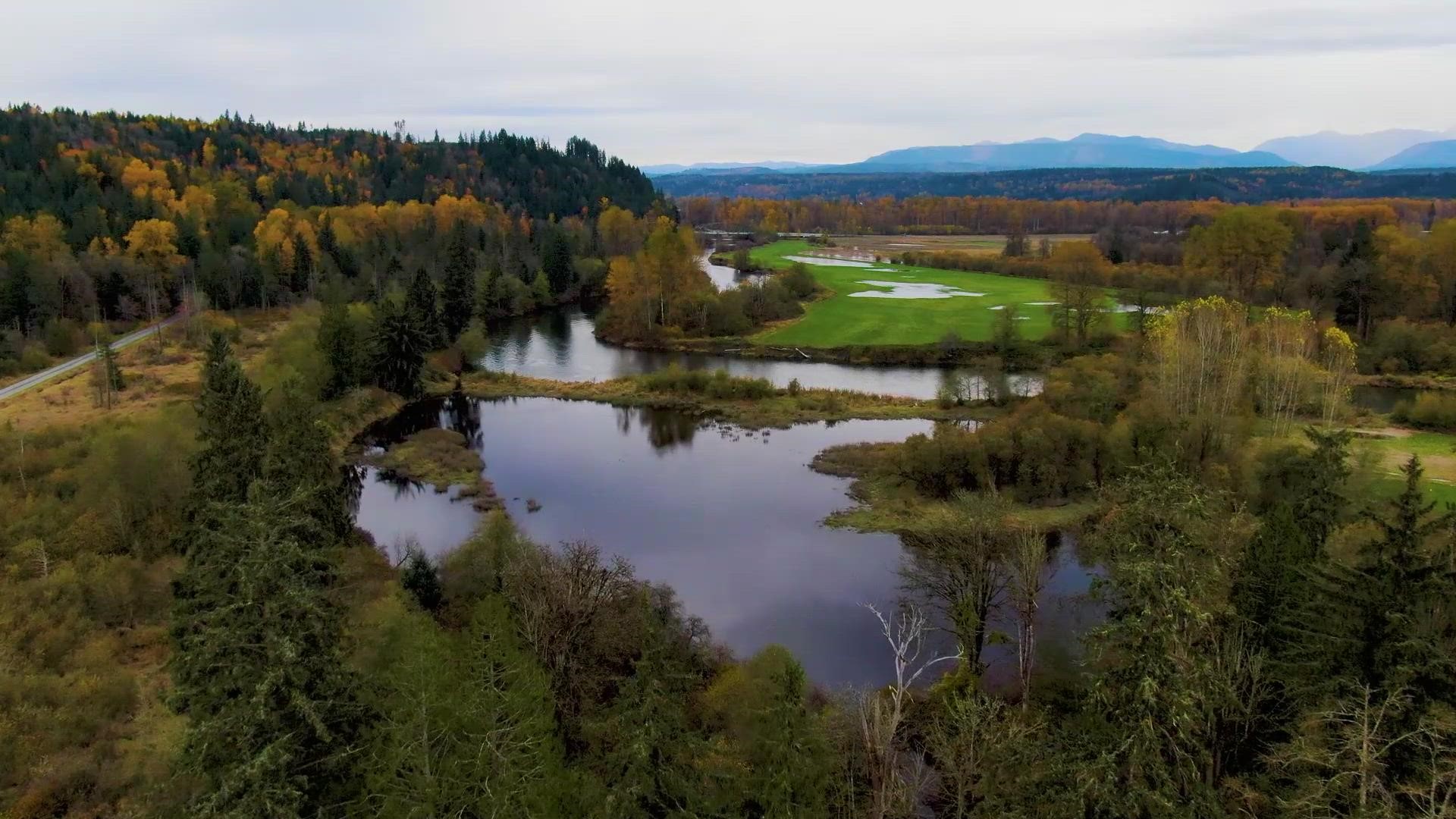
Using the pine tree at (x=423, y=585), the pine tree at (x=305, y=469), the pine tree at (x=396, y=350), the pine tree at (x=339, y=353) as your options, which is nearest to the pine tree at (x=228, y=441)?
the pine tree at (x=305, y=469)

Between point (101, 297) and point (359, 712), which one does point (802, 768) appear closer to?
point (359, 712)

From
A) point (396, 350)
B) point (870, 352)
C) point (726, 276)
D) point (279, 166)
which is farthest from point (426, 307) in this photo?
point (279, 166)

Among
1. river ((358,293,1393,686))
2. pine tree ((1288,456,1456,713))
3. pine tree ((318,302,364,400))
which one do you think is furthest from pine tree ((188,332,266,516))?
pine tree ((1288,456,1456,713))

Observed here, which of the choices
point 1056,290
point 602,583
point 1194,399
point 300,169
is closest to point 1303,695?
point 602,583

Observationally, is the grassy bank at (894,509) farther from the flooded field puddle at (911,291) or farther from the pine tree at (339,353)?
the flooded field puddle at (911,291)

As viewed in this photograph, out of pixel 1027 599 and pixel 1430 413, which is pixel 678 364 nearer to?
pixel 1430 413

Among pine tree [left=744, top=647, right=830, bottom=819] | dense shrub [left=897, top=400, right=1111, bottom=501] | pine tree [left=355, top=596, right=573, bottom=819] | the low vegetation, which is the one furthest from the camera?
→ the low vegetation

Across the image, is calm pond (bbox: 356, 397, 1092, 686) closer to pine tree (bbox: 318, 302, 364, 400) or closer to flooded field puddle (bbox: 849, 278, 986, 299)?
pine tree (bbox: 318, 302, 364, 400)
